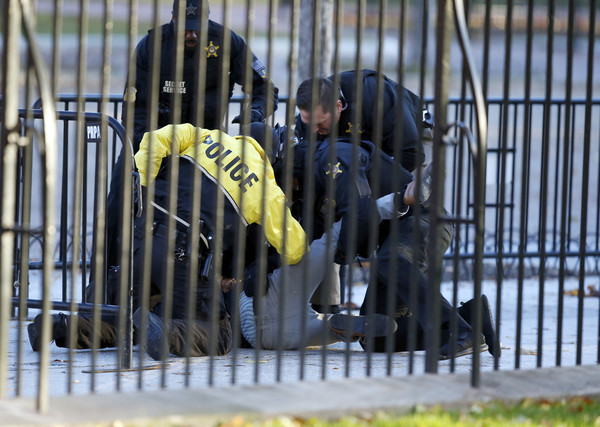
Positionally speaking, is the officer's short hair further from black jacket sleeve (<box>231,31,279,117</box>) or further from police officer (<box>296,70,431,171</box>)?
black jacket sleeve (<box>231,31,279,117</box>)

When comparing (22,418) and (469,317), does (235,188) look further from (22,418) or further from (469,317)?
(22,418)

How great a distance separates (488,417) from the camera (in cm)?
373

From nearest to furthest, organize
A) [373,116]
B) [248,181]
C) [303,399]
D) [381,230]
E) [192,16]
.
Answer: [303,399], [248,181], [381,230], [373,116], [192,16]

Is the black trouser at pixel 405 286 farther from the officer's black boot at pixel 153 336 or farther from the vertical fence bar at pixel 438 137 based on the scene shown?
the vertical fence bar at pixel 438 137

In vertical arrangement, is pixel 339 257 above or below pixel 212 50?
below

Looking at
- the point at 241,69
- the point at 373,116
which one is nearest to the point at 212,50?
the point at 241,69

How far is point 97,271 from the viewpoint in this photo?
3.79m

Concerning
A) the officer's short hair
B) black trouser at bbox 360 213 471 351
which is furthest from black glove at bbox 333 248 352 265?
the officer's short hair

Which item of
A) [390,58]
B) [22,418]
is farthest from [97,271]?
[390,58]

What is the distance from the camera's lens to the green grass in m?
3.53

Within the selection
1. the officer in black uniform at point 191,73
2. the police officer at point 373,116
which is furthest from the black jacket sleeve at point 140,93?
the police officer at point 373,116

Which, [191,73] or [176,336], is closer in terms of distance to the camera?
[176,336]

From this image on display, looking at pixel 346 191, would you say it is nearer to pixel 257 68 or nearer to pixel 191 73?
pixel 257 68

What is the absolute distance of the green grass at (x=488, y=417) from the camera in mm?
3529
